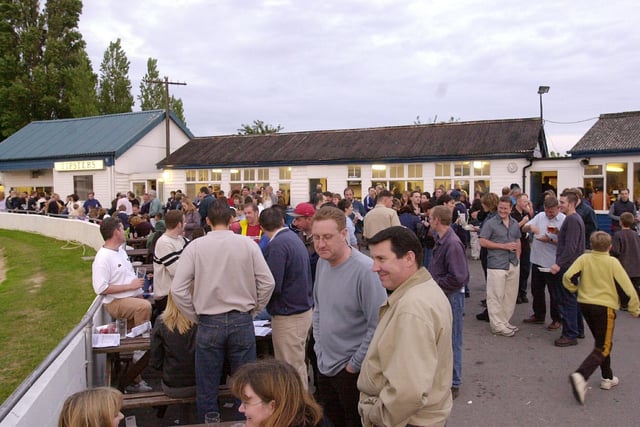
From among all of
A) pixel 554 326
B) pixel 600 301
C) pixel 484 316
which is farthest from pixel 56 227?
pixel 600 301

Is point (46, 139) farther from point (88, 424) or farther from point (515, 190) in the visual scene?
point (88, 424)

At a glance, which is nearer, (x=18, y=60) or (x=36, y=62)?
(x=18, y=60)

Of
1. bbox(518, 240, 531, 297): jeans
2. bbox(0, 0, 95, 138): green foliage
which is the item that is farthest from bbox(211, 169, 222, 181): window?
bbox(0, 0, 95, 138): green foliage

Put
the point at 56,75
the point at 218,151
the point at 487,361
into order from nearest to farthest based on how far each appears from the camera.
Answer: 1. the point at 487,361
2. the point at 218,151
3. the point at 56,75

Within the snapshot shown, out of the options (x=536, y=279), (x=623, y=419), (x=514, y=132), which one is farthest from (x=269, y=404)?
(x=514, y=132)

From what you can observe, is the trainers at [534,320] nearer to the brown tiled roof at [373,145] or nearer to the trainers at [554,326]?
the trainers at [554,326]

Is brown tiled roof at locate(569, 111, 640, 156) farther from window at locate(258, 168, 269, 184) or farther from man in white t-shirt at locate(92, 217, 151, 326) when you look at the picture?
man in white t-shirt at locate(92, 217, 151, 326)

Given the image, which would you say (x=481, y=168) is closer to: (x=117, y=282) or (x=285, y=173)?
(x=285, y=173)

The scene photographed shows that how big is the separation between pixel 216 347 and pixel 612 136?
62.4 ft

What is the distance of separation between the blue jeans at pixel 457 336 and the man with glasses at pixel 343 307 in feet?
6.73

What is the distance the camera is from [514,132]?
21172 mm

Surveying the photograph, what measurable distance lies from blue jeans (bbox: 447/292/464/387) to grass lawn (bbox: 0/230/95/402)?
526 cm

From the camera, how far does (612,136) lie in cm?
1880

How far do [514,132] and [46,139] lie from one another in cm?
2924
